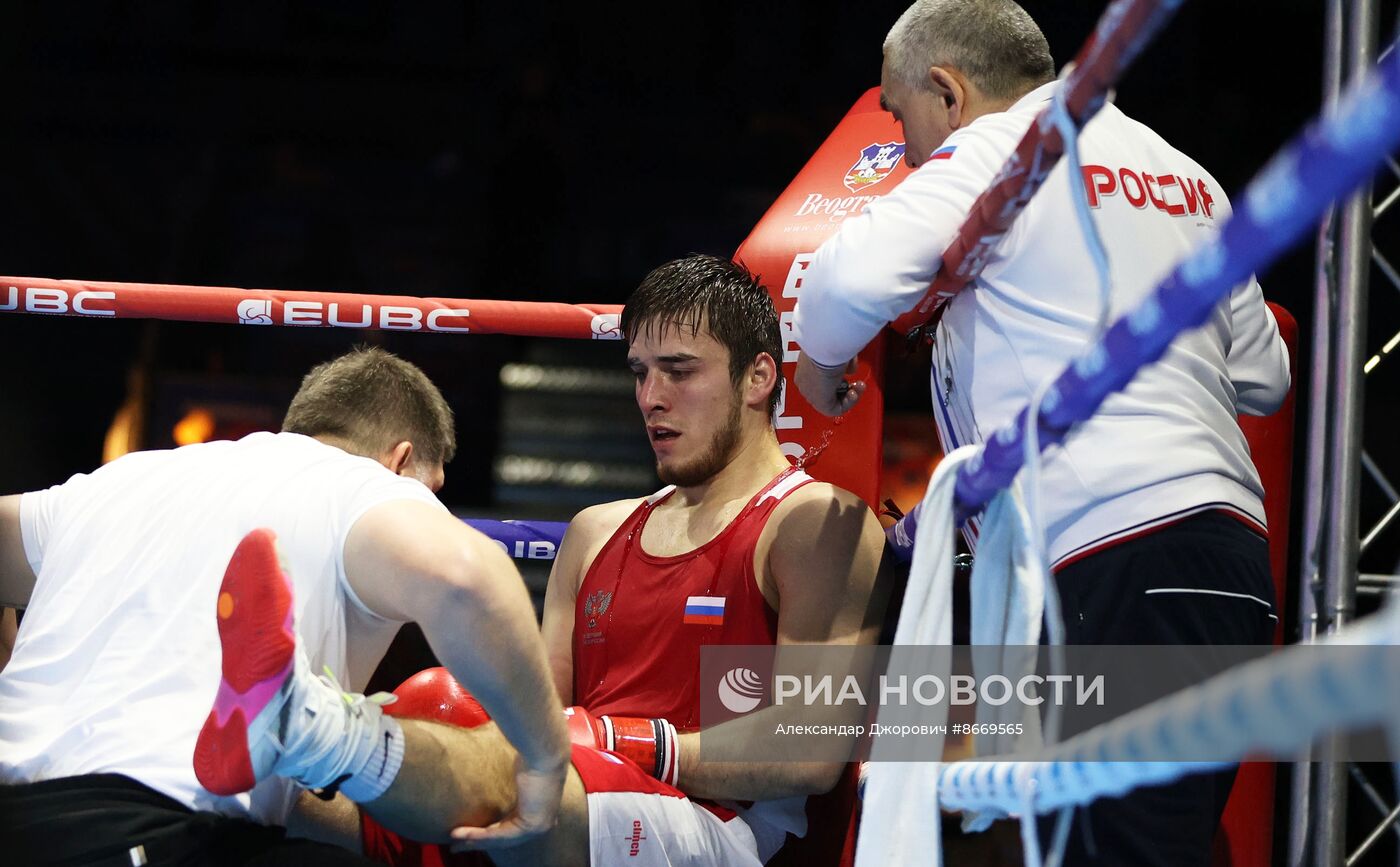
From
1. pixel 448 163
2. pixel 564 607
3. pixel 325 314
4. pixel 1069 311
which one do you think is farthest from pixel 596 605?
pixel 448 163

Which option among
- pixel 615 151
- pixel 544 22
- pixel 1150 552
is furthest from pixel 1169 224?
pixel 544 22

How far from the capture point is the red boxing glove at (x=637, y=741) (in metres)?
1.82

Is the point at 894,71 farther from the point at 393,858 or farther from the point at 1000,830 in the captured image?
the point at 1000,830

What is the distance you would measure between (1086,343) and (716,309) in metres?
0.84

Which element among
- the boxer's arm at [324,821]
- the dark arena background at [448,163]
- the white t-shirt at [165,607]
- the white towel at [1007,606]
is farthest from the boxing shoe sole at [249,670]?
the dark arena background at [448,163]

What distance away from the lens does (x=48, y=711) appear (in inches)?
57.0

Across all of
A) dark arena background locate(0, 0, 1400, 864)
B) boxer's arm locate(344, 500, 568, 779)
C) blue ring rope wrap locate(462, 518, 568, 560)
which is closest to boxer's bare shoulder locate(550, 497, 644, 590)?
blue ring rope wrap locate(462, 518, 568, 560)

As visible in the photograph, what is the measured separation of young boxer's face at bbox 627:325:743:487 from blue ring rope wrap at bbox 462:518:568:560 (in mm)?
342

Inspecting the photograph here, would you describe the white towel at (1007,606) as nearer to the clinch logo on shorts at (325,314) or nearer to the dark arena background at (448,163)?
the clinch logo on shorts at (325,314)

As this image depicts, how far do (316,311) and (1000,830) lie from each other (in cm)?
244

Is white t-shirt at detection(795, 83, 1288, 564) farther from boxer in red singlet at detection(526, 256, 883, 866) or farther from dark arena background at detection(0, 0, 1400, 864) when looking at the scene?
dark arena background at detection(0, 0, 1400, 864)

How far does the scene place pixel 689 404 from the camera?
2230mm

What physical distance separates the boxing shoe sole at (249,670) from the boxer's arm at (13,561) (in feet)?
1.78

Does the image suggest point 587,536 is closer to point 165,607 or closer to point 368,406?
point 368,406
